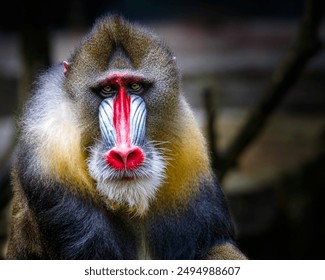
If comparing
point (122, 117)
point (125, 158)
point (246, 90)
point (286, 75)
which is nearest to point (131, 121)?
point (122, 117)

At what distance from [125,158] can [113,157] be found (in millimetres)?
44

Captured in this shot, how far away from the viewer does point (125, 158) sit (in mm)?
2682

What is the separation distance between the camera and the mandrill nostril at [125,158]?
2680 millimetres

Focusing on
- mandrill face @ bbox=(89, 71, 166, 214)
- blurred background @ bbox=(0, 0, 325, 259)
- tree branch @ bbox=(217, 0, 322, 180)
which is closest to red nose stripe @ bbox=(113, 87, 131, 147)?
mandrill face @ bbox=(89, 71, 166, 214)

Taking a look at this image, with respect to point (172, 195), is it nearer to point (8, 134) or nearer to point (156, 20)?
point (8, 134)

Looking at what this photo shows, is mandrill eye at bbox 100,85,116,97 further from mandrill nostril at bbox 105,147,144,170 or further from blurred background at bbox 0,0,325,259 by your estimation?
blurred background at bbox 0,0,325,259

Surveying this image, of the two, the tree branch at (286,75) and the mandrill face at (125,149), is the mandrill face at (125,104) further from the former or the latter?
the tree branch at (286,75)

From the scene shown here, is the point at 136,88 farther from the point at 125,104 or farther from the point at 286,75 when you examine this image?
the point at 286,75

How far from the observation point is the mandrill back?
2797 mm

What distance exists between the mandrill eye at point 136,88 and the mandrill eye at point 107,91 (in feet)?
0.22

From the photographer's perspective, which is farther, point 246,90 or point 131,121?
point 246,90

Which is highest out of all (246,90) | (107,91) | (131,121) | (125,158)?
(107,91)

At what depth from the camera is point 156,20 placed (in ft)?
30.9
